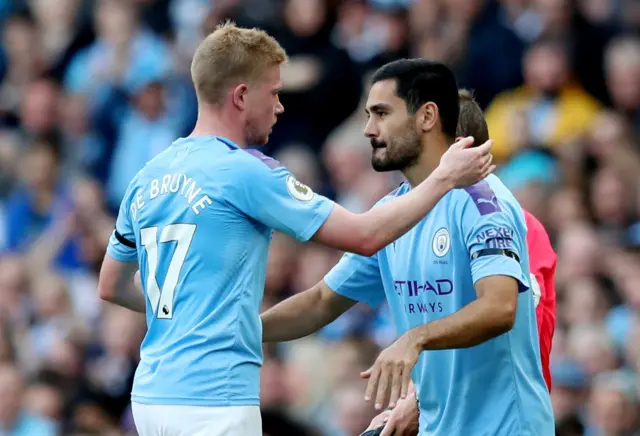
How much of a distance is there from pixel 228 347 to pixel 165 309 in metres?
0.27

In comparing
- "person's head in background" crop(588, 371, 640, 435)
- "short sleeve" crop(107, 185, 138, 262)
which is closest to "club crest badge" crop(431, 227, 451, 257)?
"short sleeve" crop(107, 185, 138, 262)

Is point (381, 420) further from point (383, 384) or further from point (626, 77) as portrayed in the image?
point (626, 77)

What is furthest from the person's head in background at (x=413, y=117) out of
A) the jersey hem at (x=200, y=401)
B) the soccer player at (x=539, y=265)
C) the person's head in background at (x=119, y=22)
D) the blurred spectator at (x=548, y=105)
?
the person's head in background at (x=119, y=22)

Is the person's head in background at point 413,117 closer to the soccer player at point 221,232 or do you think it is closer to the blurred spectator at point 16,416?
the soccer player at point 221,232

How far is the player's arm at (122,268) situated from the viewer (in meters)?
5.36

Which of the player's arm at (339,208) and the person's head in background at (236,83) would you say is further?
the person's head in background at (236,83)

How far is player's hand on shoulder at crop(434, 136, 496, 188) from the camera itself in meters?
5.03

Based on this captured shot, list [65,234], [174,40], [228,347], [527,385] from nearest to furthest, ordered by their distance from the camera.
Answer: [228,347], [527,385], [65,234], [174,40]

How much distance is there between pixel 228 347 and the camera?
4.91 metres

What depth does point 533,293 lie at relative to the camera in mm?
5688

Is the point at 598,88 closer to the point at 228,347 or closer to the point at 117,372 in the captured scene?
the point at 117,372

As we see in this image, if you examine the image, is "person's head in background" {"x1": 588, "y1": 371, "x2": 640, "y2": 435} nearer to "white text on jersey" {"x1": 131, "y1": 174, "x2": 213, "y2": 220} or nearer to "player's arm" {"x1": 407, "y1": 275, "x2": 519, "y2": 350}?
"player's arm" {"x1": 407, "y1": 275, "x2": 519, "y2": 350}

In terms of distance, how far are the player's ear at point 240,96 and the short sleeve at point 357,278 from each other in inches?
42.6

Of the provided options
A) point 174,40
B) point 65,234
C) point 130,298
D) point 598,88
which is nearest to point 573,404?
point 598,88
